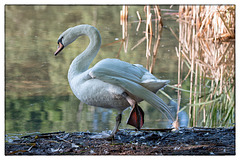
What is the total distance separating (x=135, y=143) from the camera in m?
3.59

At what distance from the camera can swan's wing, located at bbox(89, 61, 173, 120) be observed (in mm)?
3424

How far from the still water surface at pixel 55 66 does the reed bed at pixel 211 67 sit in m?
0.35

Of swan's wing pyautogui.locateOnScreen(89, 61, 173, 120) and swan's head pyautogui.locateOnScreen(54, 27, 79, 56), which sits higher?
swan's head pyautogui.locateOnScreen(54, 27, 79, 56)

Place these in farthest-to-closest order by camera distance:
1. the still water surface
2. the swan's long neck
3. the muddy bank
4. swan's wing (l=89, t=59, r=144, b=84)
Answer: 1. the still water surface
2. the swan's long neck
3. swan's wing (l=89, t=59, r=144, b=84)
4. the muddy bank

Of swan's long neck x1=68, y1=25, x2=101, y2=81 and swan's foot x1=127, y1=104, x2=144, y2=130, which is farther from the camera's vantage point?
swan's long neck x1=68, y1=25, x2=101, y2=81

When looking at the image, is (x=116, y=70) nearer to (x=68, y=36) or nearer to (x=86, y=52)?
(x=86, y=52)

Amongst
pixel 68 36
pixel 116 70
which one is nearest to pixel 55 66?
pixel 68 36

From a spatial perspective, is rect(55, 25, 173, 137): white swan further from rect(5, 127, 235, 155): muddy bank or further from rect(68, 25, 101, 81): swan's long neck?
rect(5, 127, 235, 155): muddy bank

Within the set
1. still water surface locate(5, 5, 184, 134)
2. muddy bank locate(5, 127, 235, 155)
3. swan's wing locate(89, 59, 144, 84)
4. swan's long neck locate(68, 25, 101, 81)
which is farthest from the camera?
still water surface locate(5, 5, 184, 134)

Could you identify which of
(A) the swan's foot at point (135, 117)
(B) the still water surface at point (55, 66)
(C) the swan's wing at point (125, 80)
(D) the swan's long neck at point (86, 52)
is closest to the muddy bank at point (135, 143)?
(A) the swan's foot at point (135, 117)

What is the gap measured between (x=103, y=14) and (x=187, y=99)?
222cm

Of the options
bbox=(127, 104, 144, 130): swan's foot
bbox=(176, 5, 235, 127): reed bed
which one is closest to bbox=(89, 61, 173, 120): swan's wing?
bbox=(127, 104, 144, 130): swan's foot

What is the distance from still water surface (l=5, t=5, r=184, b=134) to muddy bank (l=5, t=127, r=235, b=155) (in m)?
0.49
